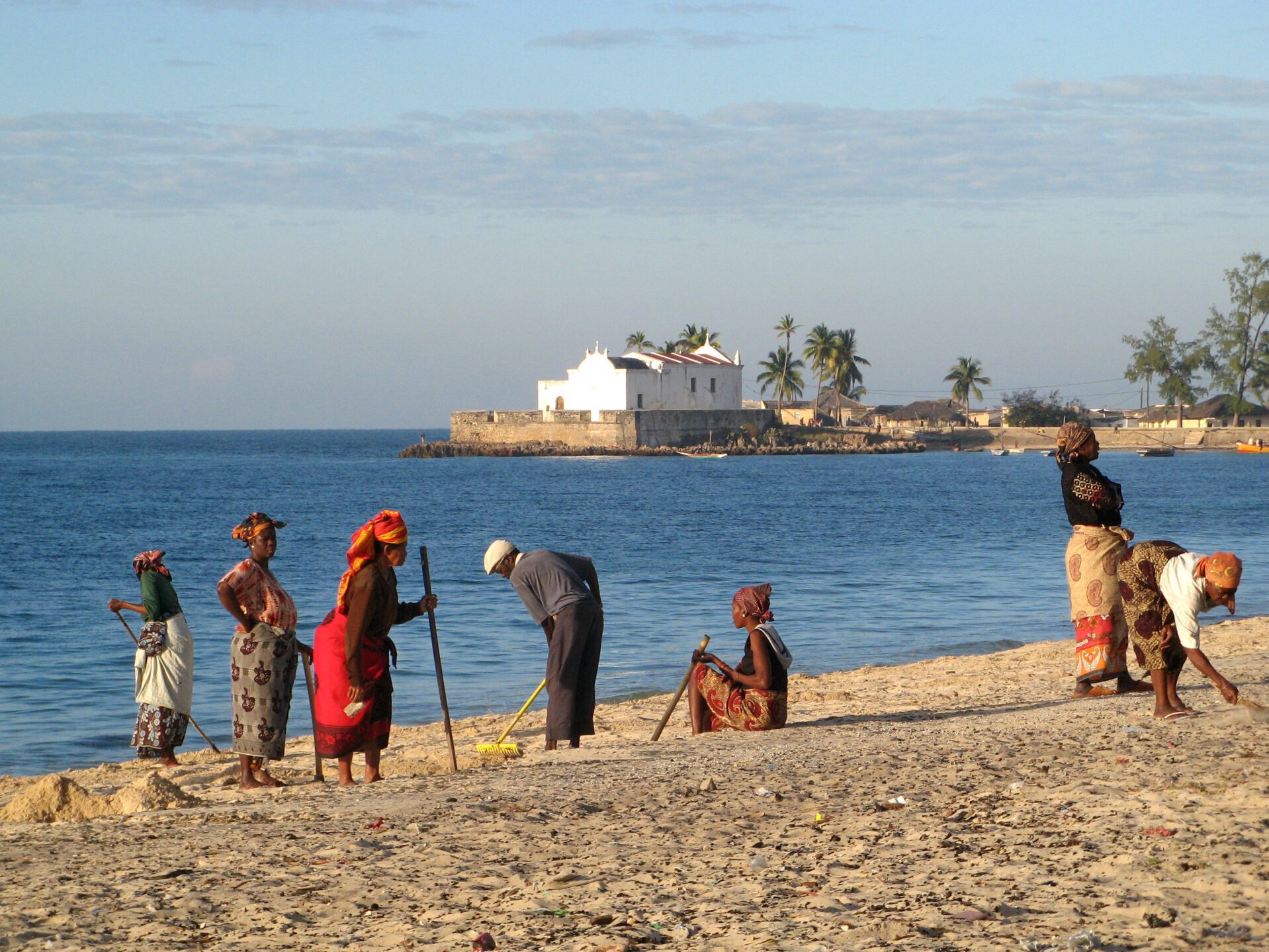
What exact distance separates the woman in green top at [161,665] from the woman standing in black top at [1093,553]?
603 centimetres

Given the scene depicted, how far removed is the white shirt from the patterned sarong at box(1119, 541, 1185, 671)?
1.00 ft

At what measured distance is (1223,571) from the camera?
22.1 ft

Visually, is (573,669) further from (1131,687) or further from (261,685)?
(1131,687)

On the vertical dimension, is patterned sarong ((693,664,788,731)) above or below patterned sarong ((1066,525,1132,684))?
below

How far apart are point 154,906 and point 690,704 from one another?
4.44 metres

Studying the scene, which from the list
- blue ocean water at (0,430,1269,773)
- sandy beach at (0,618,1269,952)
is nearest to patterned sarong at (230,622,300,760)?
sandy beach at (0,618,1269,952)

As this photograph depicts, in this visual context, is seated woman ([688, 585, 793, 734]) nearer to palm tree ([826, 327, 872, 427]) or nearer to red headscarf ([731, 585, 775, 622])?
red headscarf ([731, 585, 775, 622])

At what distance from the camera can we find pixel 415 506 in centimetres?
5678

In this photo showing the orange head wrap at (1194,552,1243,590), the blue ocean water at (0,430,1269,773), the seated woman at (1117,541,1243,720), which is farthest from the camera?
the blue ocean water at (0,430,1269,773)

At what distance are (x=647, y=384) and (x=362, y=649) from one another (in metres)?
92.5

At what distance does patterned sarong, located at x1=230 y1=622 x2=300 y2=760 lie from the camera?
24.6 ft

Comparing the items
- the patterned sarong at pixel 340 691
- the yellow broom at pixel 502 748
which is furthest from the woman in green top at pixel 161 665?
the patterned sarong at pixel 340 691

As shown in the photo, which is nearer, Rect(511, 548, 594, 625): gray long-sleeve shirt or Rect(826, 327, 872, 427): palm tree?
Rect(511, 548, 594, 625): gray long-sleeve shirt

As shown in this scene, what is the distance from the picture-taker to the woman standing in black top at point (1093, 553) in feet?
27.9
